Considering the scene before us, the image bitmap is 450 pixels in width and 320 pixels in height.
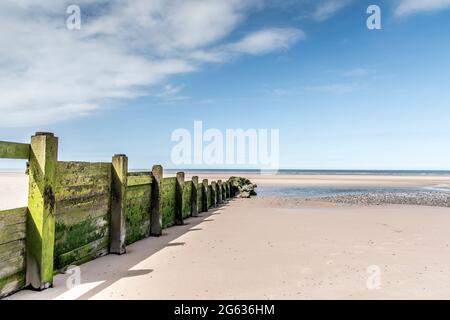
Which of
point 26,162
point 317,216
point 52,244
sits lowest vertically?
point 317,216

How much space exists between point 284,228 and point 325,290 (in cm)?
507

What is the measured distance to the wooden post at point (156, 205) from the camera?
27.2 feet

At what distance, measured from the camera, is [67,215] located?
5168mm

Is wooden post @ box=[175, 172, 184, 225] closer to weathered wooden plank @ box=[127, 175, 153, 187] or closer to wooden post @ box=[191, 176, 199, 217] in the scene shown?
wooden post @ box=[191, 176, 199, 217]

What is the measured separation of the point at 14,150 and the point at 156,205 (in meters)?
4.51

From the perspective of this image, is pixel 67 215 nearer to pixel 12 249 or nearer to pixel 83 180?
pixel 83 180

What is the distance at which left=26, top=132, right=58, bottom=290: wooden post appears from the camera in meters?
4.28

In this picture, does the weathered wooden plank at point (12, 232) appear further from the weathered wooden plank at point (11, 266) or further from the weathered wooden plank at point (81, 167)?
the weathered wooden plank at point (81, 167)

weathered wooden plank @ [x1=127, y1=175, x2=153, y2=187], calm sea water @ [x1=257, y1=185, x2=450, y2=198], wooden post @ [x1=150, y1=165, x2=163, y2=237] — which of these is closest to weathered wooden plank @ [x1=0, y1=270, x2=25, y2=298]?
weathered wooden plank @ [x1=127, y1=175, x2=153, y2=187]

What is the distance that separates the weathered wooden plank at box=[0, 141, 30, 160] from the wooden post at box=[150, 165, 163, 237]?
4105 millimetres
